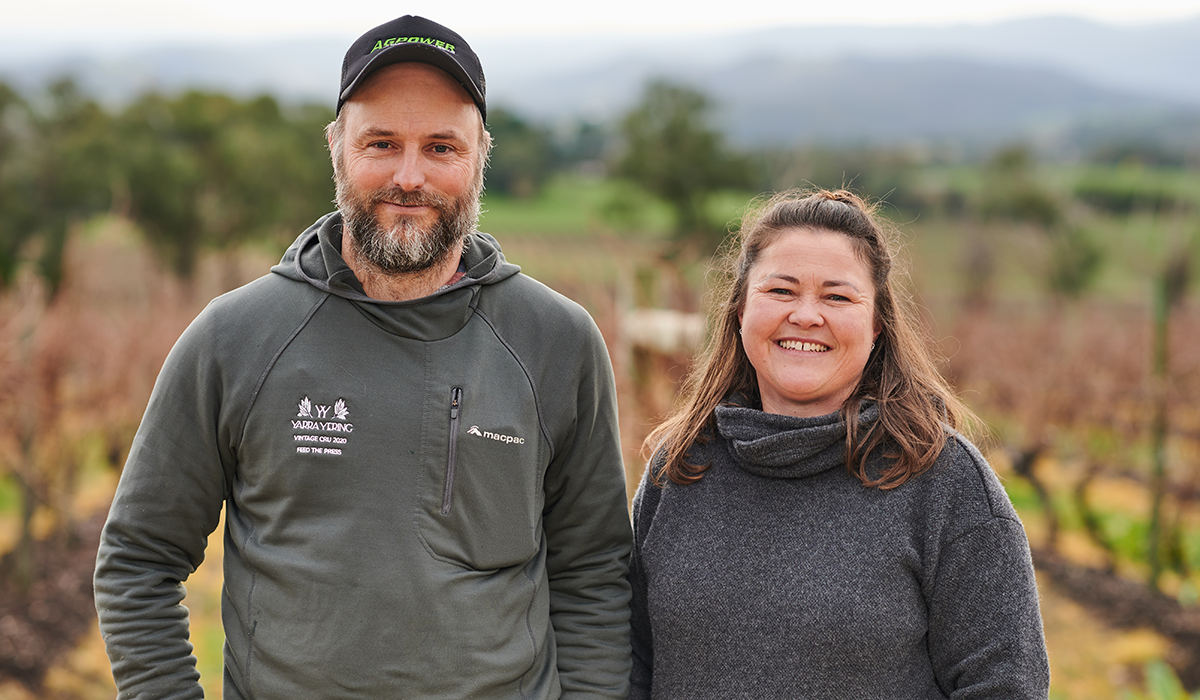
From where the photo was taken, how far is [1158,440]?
7.09 metres

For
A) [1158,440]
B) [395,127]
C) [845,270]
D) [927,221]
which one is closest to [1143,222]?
[1158,440]

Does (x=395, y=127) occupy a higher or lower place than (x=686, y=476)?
higher

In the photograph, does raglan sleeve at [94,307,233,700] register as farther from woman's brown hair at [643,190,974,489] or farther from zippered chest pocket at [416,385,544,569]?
woman's brown hair at [643,190,974,489]

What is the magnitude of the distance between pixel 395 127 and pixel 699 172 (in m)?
16.9

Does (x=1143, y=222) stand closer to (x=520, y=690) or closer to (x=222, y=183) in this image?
(x=520, y=690)

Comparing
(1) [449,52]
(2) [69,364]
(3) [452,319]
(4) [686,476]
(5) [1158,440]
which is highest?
(1) [449,52]

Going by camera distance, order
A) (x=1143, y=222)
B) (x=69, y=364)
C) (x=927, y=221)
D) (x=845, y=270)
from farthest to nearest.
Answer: (x=927, y=221) < (x=1143, y=222) < (x=69, y=364) < (x=845, y=270)

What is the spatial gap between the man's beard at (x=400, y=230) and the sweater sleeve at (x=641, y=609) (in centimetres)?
72

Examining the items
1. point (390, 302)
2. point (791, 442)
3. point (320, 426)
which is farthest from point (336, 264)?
point (791, 442)

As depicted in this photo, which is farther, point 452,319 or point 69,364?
point 69,364

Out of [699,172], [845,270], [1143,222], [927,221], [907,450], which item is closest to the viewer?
[907,450]

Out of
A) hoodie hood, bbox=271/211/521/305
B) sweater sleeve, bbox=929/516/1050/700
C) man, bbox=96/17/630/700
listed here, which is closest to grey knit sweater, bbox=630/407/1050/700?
sweater sleeve, bbox=929/516/1050/700

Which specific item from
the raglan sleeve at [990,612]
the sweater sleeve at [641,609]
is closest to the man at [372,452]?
the sweater sleeve at [641,609]

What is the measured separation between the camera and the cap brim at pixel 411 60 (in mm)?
1841
